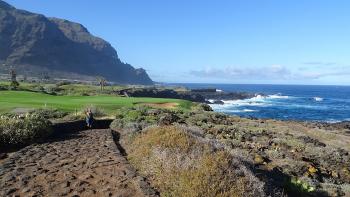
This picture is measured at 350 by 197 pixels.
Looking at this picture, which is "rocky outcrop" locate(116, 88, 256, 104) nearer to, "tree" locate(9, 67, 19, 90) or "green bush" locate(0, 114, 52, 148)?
"tree" locate(9, 67, 19, 90)

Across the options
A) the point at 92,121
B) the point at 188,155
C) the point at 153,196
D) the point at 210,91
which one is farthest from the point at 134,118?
the point at 210,91

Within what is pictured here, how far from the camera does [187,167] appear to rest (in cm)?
1118

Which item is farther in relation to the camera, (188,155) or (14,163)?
(14,163)

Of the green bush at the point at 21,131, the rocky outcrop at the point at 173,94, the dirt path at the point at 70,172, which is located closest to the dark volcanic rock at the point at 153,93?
the rocky outcrop at the point at 173,94

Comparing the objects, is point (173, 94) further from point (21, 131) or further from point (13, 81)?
point (21, 131)

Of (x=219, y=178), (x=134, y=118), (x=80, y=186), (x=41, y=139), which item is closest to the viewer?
(x=219, y=178)

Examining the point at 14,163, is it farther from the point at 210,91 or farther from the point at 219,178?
the point at 210,91

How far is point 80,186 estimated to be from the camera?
11.7 m

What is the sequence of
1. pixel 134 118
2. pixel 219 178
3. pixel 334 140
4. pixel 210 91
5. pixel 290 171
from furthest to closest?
pixel 210 91 → pixel 334 140 → pixel 134 118 → pixel 290 171 → pixel 219 178

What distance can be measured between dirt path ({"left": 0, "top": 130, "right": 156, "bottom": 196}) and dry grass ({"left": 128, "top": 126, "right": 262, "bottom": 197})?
1.53 ft

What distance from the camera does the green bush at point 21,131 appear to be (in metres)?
18.0

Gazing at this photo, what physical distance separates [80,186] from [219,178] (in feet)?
12.2

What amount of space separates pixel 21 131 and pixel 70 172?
6.43 m

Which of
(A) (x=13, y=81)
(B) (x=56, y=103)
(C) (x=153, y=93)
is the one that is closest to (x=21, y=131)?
(B) (x=56, y=103)
